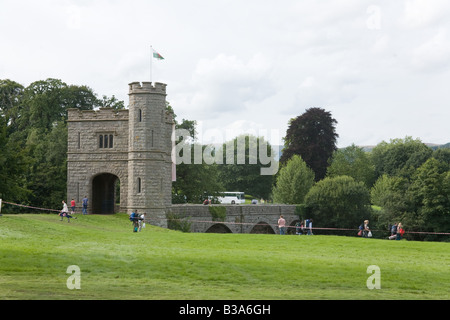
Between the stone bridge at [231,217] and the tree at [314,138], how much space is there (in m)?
19.4

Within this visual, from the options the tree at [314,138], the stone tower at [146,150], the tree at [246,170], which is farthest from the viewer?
the tree at [246,170]

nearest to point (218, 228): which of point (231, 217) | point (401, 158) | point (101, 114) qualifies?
point (231, 217)

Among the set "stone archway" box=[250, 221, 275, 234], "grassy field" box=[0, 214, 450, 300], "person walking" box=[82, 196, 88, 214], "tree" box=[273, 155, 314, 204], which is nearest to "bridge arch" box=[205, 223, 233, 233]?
"stone archway" box=[250, 221, 275, 234]

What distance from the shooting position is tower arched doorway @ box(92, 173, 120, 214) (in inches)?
1855

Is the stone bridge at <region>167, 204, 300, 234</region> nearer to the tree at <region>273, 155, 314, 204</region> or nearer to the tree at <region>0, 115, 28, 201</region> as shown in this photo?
the tree at <region>273, 155, 314, 204</region>

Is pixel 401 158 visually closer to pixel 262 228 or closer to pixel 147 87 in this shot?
pixel 262 228

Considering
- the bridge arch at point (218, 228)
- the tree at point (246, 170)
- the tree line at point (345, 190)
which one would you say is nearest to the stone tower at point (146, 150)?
the bridge arch at point (218, 228)

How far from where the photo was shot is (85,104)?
61562 mm

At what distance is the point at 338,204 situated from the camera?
217ft

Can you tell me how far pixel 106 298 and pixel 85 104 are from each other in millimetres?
51006

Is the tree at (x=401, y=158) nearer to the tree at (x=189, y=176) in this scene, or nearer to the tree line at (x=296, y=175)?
the tree line at (x=296, y=175)

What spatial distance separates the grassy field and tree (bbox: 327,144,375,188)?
5620cm

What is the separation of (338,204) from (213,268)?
164 feet

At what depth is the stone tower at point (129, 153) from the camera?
144 feet
